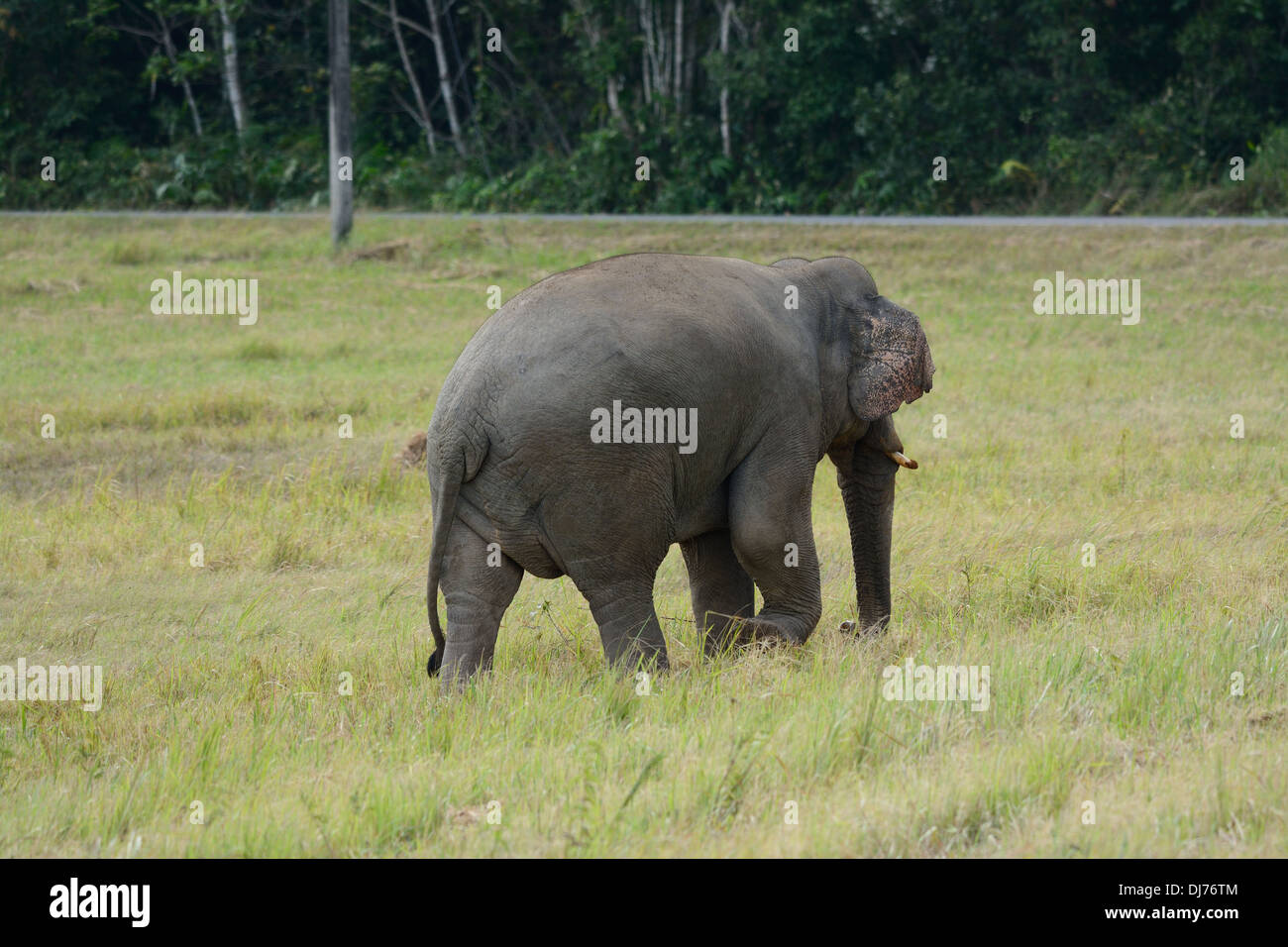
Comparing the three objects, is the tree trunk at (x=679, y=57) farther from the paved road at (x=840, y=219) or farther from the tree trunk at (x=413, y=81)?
the tree trunk at (x=413, y=81)

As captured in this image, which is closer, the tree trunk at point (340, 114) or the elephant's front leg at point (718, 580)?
the elephant's front leg at point (718, 580)

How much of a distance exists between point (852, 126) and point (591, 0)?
18.8 ft

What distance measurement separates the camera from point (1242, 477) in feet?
38.0

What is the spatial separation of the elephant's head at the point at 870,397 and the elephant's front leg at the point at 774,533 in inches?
27.4

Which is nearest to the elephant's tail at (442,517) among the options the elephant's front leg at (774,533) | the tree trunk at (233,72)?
the elephant's front leg at (774,533)

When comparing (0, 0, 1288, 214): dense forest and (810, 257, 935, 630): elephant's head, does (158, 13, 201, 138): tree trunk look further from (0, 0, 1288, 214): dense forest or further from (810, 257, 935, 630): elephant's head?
(810, 257, 935, 630): elephant's head

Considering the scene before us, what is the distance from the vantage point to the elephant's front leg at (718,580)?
777 centimetres

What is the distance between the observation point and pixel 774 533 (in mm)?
7051

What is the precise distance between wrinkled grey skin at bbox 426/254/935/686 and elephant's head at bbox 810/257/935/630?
5 cm

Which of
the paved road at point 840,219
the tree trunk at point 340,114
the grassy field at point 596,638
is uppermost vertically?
the tree trunk at point 340,114

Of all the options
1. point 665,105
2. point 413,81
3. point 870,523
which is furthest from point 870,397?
point 413,81

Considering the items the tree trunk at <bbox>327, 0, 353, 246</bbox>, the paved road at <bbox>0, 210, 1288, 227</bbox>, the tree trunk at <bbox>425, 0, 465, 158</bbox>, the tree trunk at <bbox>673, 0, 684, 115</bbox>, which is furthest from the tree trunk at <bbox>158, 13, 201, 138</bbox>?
the tree trunk at <bbox>673, 0, 684, 115</bbox>

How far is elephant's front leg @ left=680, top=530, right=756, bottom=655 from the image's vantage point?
25.5 ft
